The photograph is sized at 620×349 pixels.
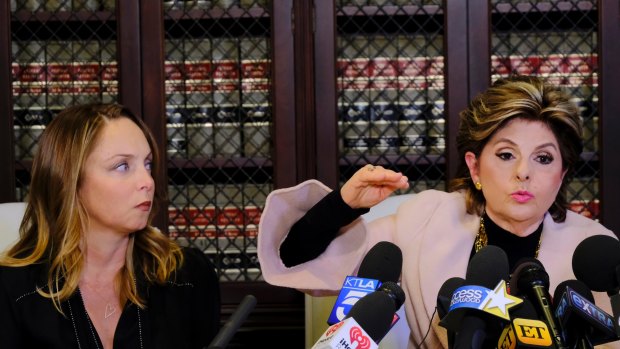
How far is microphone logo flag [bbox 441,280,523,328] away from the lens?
79 centimetres

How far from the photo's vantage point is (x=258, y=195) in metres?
2.42

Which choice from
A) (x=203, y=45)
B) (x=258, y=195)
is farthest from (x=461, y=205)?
(x=203, y=45)

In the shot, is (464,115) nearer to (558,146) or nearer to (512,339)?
(558,146)

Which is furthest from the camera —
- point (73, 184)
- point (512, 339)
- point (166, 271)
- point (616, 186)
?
point (616, 186)

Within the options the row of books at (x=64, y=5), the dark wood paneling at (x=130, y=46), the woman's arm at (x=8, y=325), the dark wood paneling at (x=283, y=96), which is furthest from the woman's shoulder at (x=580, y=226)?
the row of books at (x=64, y=5)

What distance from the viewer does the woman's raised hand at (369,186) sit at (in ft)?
4.63

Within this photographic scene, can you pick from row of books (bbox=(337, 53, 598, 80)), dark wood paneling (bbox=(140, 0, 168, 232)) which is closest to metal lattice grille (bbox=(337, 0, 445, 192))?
row of books (bbox=(337, 53, 598, 80))

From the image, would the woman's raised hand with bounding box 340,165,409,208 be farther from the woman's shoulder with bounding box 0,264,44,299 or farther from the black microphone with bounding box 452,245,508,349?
the woman's shoulder with bounding box 0,264,44,299

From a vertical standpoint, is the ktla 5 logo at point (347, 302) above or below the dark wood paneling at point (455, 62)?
→ below

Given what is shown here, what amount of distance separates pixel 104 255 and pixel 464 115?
0.79 m

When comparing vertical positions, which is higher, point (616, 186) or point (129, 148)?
point (129, 148)

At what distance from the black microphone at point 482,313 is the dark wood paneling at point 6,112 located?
183cm

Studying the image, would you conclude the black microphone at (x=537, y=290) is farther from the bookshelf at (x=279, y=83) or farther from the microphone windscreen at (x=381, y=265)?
the bookshelf at (x=279, y=83)

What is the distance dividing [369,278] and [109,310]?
0.74m
